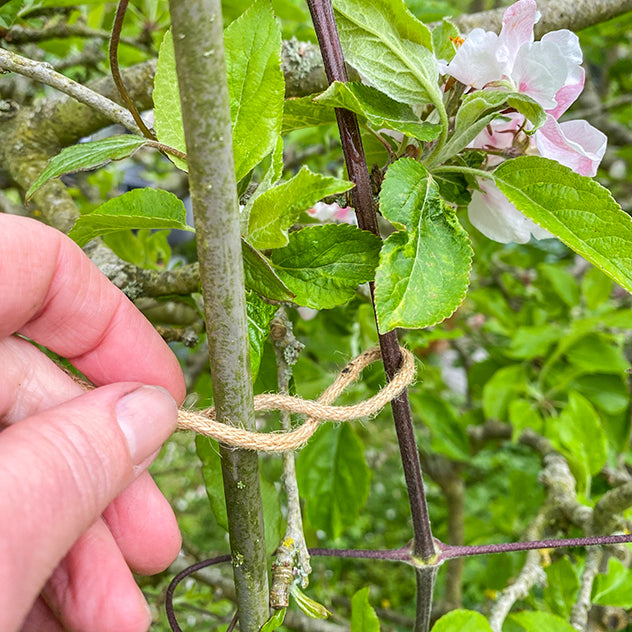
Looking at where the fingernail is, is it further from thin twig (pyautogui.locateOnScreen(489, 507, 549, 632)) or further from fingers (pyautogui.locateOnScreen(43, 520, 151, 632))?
thin twig (pyautogui.locateOnScreen(489, 507, 549, 632))

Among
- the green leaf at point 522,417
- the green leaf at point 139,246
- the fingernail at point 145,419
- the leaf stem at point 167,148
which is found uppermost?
the leaf stem at point 167,148

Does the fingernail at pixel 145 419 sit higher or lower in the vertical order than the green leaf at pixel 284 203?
lower

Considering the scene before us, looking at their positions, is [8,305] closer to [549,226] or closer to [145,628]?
[145,628]

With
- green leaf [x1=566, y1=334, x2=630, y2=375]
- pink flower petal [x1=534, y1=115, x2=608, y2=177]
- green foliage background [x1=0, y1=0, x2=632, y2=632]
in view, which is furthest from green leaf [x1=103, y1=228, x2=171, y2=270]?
green leaf [x1=566, y1=334, x2=630, y2=375]

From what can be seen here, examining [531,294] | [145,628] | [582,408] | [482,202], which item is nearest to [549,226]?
[482,202]

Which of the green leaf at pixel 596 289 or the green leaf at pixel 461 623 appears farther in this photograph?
the green leaf at pixel 596 289

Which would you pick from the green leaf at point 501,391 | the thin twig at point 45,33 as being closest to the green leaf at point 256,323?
the thin twig at point 45,33

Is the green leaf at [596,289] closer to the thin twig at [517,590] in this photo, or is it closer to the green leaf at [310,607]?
the thin twig at [517,590]
